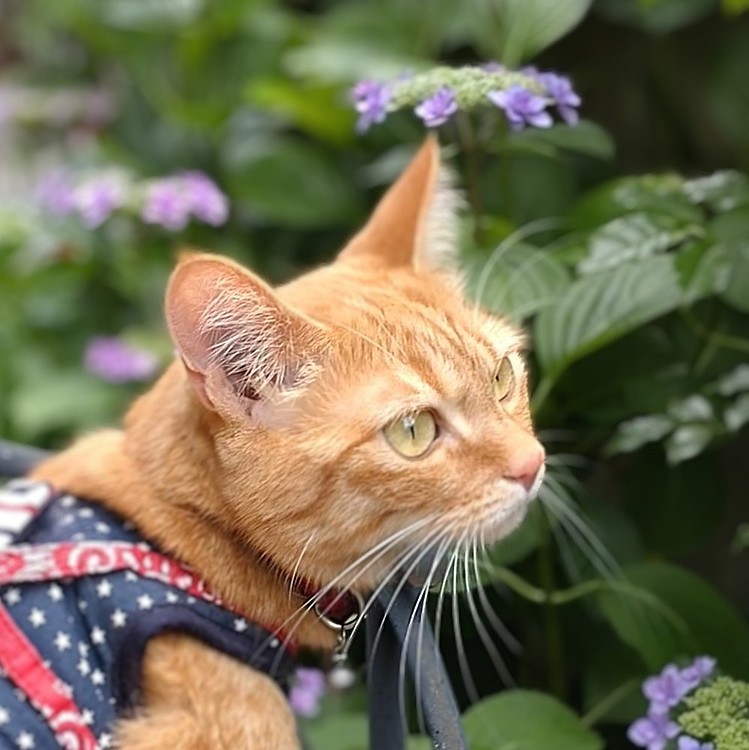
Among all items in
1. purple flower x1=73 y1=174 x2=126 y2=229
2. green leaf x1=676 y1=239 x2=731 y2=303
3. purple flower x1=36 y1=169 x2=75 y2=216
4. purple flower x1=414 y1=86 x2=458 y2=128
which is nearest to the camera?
purple flower x1=414 y1=86 x2=458 y2=128

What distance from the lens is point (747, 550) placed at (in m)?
1.32

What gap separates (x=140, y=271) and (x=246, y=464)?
36.4 inches

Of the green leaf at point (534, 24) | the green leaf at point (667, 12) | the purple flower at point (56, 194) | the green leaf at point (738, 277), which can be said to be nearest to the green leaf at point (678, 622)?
the green leaf at point (738, 277)

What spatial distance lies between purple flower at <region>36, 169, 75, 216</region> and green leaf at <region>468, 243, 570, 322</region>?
72 centimetres

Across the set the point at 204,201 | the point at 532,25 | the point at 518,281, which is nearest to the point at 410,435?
the point at 518,281

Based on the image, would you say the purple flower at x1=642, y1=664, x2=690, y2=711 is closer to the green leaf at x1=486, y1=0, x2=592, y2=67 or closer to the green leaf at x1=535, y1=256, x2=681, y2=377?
the green leaf at x1=535, y1=256, x2=681, y2=377

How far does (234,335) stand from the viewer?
722mm

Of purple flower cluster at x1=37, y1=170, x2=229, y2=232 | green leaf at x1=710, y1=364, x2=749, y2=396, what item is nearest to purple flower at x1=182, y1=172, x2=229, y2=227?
purple flower cluster at x1=37, y1=170, x2=229, y2=232

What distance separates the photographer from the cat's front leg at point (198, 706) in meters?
0.77

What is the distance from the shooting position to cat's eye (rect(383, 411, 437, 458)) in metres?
0.72

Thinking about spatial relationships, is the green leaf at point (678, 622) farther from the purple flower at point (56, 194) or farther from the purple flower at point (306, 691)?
the purple flower at point (56, 194)

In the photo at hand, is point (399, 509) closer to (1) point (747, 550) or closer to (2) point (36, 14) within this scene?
(1) point (747, 550)

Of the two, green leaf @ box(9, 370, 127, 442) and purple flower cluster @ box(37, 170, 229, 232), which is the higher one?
purple flower cluster @ box(37, 170, 229, 232)

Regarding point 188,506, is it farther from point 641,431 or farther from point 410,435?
point 641,431
